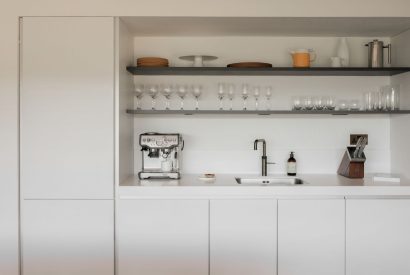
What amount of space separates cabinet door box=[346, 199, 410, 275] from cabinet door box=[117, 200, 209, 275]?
1.03 meters

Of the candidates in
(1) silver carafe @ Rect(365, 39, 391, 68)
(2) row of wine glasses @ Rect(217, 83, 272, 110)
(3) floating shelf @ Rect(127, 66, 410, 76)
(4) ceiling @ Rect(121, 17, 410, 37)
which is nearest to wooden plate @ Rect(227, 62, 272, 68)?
(3) floating shelf @ Rect(127, 66, 410, 76)

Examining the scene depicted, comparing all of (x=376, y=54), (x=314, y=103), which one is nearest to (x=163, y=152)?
(x=314, y=103)

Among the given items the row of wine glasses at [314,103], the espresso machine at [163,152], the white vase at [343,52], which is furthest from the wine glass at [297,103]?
the espresso machine at [163,152]

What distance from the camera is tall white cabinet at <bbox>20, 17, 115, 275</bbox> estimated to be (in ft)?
9.68

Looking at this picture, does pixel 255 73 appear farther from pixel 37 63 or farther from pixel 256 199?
pixel 37 63

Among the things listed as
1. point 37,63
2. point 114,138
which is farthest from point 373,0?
point 37,63

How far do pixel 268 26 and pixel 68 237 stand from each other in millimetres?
2151

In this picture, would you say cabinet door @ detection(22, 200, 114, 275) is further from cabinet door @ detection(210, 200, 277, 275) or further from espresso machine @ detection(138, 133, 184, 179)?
cabinet door @ detection(210, 200, 277, 275)

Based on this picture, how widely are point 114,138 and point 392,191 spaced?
6.55 feet

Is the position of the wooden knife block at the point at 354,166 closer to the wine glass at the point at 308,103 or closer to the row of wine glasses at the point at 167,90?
the wine glass at the point at 308,103

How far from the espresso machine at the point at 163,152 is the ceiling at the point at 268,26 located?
847 millimetres

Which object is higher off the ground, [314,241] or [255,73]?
[255,73]

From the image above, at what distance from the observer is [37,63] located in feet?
9.68

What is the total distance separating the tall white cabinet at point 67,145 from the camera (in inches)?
116
